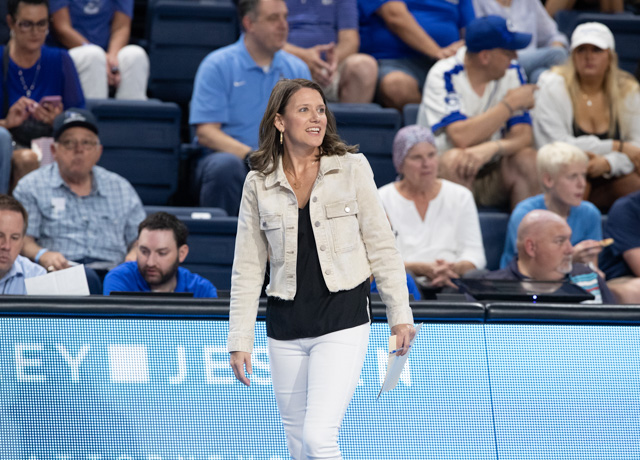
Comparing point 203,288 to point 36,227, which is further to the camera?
point 36,227

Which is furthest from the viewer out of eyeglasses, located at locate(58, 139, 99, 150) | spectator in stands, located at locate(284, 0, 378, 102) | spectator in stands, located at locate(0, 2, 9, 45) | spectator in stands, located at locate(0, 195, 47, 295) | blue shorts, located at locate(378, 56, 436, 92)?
blue shorts, located at locate(378, 56, 436, 92)

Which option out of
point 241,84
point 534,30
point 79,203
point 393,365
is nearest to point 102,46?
point 241,84

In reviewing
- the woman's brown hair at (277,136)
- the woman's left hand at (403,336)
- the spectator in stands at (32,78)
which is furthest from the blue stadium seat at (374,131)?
the woman's left hand at (403,336)

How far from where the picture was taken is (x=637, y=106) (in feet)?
18.6

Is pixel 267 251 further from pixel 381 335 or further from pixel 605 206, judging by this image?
pixel 605 206

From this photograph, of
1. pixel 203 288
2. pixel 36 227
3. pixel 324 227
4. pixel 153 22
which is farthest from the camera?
pixel 153 22

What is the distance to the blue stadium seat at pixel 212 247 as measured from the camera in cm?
455

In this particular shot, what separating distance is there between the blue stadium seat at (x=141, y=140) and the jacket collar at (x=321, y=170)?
2988 millimetres

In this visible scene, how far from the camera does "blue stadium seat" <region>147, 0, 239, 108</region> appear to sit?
6156 mm

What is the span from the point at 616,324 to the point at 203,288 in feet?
5.66

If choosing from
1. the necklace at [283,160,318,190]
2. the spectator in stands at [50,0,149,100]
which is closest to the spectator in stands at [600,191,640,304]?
the necklace at [283,160,318,190]

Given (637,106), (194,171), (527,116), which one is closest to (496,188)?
(527,116)

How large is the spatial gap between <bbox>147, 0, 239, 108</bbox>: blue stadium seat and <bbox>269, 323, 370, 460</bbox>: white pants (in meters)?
4.02

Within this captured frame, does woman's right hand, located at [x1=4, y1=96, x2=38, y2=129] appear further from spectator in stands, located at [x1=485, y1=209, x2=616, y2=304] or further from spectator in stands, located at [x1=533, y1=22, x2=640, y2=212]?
spectator in stands, located at [x1=533, y1=22, x2=640, y2=212]
